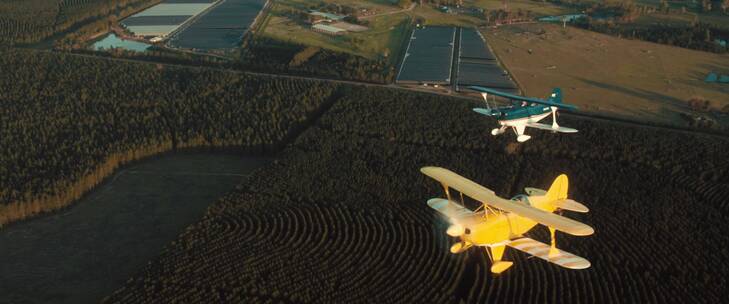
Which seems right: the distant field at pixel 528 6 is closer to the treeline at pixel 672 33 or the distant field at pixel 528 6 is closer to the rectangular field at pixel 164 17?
the treeline at pixel 672 33

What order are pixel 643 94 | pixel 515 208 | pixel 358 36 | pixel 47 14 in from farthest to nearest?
1. pixel 47 14
2. pixel 358 36
3. pixel 643 94
4. pixel 515 208

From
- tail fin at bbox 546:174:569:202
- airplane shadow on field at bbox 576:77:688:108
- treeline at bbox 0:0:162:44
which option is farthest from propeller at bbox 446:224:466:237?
treeline at bbox 0:0:162:44

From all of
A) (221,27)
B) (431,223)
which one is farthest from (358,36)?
(431,223)

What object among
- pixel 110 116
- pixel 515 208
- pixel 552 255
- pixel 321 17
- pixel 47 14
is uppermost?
pixel 321 17

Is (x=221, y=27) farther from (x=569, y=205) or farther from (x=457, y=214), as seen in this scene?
(x=457, y=214)

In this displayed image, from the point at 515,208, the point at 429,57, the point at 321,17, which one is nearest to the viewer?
the point at 515,208

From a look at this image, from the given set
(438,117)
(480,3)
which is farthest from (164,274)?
(480,3)
